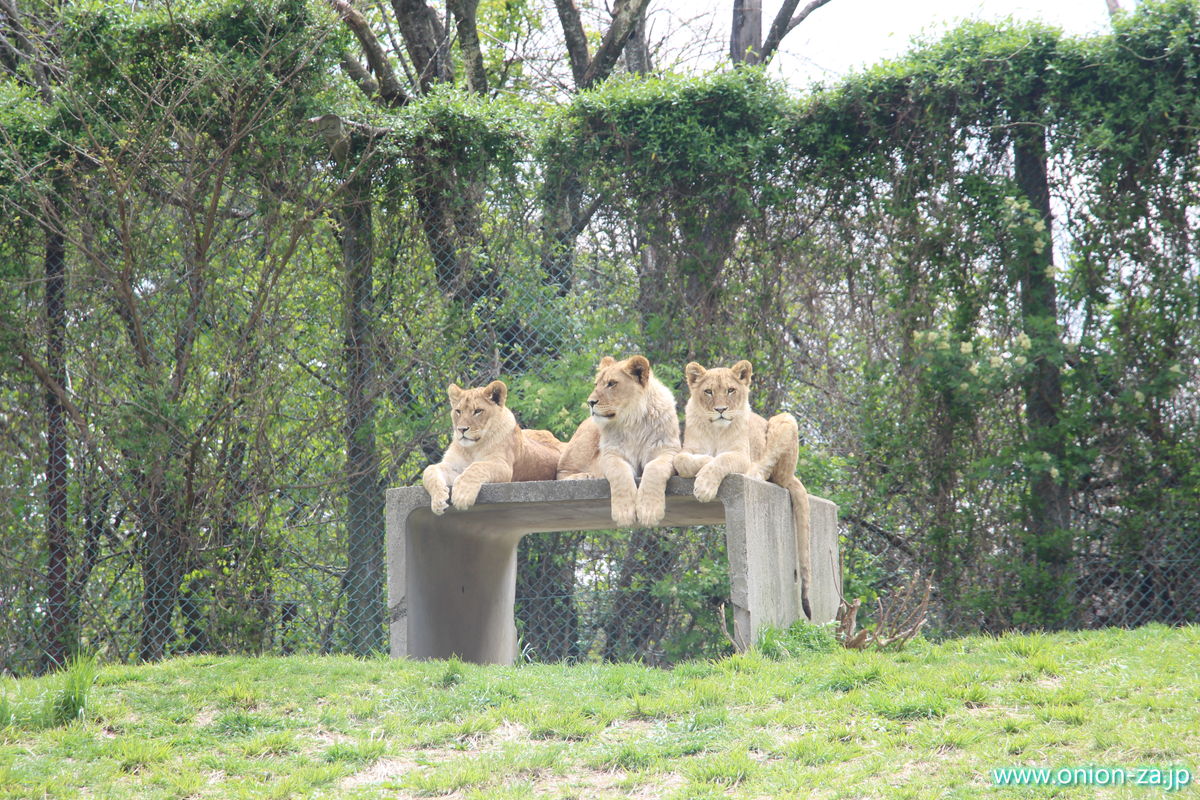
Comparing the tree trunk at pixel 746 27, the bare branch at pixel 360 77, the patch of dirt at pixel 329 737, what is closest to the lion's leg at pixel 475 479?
the patch of dirt at pixel 329 737

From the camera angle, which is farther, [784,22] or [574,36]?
[784,22]

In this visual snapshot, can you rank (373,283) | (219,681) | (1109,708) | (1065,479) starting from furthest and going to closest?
(373,283) → (1065,479) → (219,681) → (1109,708)

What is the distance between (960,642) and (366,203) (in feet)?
17.0

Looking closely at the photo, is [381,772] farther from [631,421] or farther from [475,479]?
[631,421]

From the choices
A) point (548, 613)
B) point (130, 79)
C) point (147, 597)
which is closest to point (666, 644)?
point (548, 613)

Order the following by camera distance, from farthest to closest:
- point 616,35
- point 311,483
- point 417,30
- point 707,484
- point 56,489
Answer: point 616,35
point 417,30
point 311,483
point 56,489
point 707,484

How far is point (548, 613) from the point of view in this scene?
25.8 feet

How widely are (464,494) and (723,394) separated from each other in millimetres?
1511

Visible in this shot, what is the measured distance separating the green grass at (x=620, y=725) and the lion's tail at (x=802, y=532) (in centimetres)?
76

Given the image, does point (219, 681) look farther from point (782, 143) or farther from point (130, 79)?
point (782, 143)

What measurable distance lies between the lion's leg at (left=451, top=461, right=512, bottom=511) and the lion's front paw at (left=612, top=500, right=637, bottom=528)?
0.81 meters

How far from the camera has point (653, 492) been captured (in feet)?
19.0

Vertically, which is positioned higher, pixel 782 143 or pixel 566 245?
pixel 782 143

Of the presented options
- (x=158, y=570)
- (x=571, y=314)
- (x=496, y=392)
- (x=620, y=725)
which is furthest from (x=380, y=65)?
(x=620, y=725)
